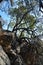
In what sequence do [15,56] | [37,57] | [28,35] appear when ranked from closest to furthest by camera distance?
[15,56], [37,57], [28,35]

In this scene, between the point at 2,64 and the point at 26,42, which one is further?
the point at 26,42

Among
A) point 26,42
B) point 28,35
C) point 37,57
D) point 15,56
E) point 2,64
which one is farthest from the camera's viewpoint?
point 28,35

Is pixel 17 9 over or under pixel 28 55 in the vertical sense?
over

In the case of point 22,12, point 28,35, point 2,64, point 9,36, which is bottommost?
point 28,35

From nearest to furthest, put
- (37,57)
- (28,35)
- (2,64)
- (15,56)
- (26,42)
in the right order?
(2,64) → (15,56) → (37,57) → (26,42) → (28,35)

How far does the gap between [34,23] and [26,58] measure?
3883 mm

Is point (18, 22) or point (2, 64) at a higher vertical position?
point (2, 64)

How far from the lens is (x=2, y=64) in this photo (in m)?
7.19

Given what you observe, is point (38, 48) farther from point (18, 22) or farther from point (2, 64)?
point (2, 64)

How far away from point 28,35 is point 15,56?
524 centimetres

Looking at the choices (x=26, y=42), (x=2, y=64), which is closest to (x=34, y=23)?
(x=26, y=42)

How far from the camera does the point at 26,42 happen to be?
13.0 m

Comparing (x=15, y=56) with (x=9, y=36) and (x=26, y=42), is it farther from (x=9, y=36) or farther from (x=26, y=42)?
(x=26, y=42)

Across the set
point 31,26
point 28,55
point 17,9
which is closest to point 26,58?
point 28,55
